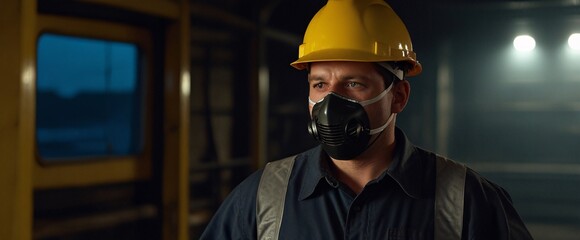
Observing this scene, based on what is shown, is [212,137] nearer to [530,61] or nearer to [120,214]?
[120,214]

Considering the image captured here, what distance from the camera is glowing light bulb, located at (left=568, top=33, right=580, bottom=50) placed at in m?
7.35

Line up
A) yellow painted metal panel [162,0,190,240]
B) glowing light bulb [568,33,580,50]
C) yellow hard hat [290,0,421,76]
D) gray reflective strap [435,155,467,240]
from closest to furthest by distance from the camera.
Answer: gray reflective strap [435,155,467,240]
yellow hard hat [290,0,421,76]
yellow painted metal panel [162,0,190,240]
glowing light bulb [568,33,580,50]

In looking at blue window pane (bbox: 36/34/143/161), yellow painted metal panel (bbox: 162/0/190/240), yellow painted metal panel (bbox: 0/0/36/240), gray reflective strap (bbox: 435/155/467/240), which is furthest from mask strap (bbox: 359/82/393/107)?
yellow painted metal panel (bbox: 162/0/190/240)

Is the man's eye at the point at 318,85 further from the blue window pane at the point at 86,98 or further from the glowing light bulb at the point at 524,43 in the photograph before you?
the glowing light bulb at the point at 524,43

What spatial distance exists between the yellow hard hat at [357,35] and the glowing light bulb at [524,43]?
5.96 meters

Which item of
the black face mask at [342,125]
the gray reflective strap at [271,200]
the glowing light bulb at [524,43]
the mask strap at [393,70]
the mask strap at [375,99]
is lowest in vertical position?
the gray reflective strap at [271,200]

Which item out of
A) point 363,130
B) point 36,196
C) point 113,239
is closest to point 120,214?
point 113,239

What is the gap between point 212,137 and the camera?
4605 millimetres

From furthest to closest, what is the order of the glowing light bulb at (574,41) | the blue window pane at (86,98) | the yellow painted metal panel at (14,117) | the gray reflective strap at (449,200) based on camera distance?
1. the glowing light bulb at (574,41)
2. the blue window pane at (86,98)
3. the yellow painted metal panel at (14,117)
4. the gray reflective strap at (449,200)

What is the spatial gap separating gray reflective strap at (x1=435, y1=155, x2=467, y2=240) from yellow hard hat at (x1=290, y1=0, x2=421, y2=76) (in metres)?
0.35

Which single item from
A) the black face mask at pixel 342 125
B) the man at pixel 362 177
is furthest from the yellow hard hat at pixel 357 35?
the black face mask at pixel 342 125

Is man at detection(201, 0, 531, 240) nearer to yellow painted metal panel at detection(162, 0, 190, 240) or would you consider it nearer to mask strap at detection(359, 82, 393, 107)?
mask strap at detection(359, 82, 393, 107)

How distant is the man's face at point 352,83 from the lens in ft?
6.03

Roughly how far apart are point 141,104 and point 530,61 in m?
5.18
